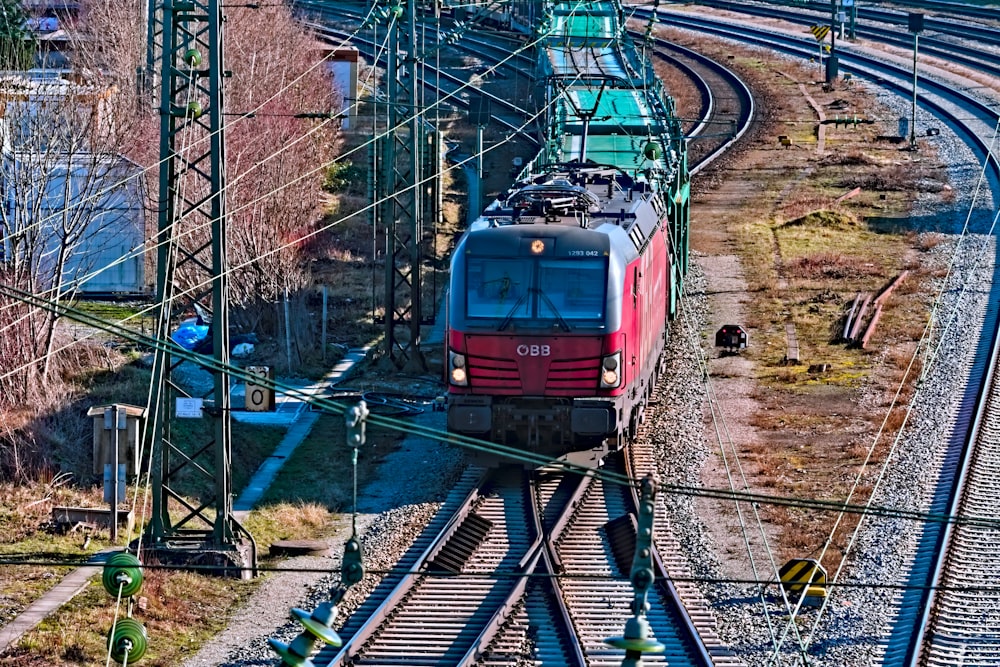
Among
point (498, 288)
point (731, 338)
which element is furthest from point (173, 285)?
point (731, 338)

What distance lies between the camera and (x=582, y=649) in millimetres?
14852

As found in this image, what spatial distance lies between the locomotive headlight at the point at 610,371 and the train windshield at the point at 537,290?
0.46 meters

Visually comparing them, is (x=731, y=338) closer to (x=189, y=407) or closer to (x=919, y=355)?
(x=919, y=355)

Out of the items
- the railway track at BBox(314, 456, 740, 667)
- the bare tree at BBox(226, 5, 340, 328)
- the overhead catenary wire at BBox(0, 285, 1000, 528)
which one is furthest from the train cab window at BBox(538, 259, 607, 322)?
the bare tree at BBox(226, 5, 340, 328)

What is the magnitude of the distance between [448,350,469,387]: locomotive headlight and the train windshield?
486 millimetres

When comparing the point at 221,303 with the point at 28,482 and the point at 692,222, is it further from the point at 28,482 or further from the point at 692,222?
the point at 692,222

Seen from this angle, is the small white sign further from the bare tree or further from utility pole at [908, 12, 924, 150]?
utility pole at [908, 12, 924, 150]

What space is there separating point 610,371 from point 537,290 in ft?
4.06

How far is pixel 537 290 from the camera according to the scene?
62.4 ft

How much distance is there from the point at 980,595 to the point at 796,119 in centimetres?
3225

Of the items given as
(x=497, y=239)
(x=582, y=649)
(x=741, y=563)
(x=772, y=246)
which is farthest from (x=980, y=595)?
(x=772, y=246)

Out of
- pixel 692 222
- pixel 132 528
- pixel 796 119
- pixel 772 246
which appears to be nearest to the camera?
pixel 132 528

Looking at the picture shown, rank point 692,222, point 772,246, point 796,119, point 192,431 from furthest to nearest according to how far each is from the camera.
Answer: point 796,119
point 692,222
point 772,246
point 192,431

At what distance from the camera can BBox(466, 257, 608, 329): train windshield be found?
19.0 metres
